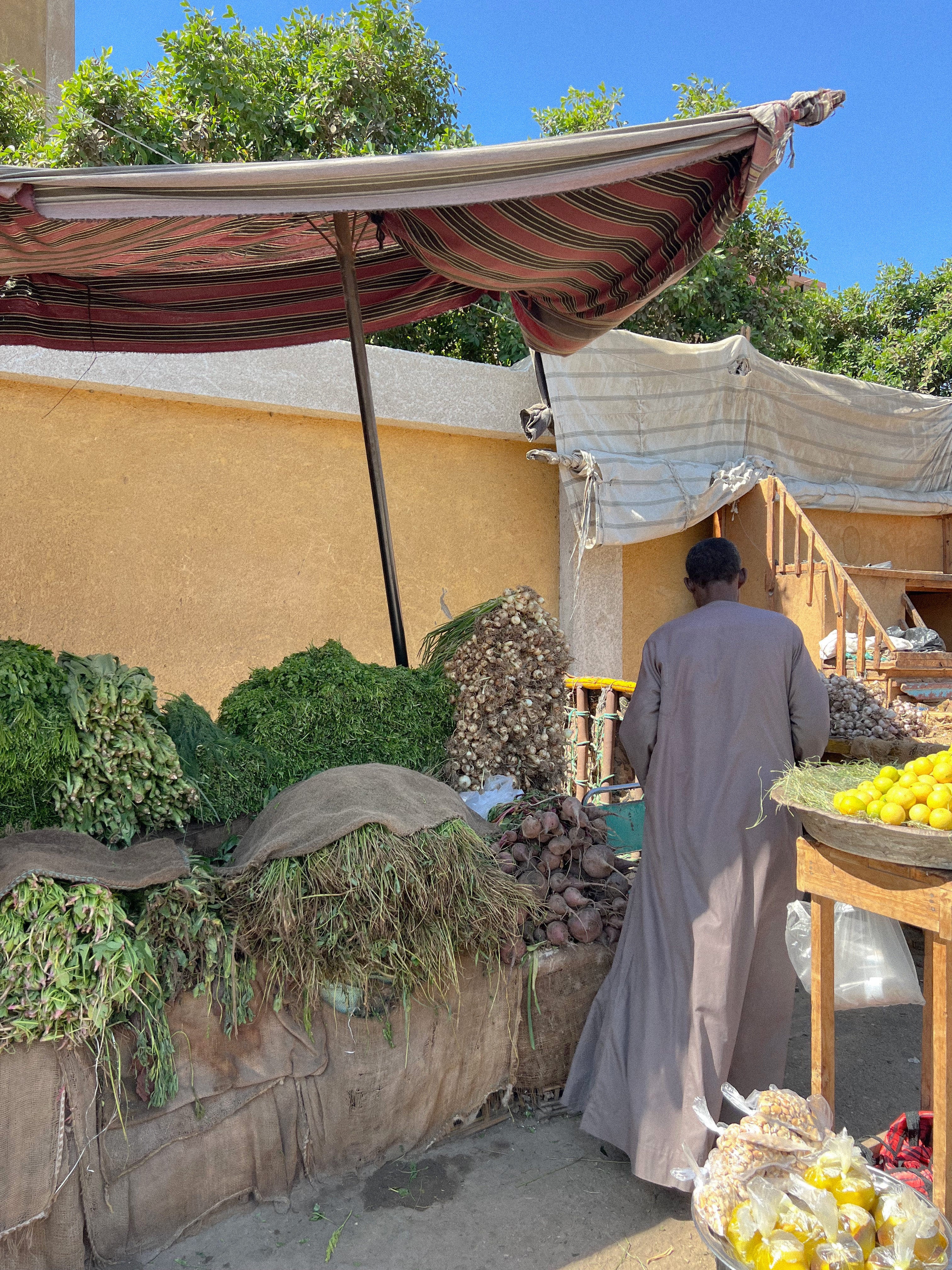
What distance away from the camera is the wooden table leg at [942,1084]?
5.78 ft

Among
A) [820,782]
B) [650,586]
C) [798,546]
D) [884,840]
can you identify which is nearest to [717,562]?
[820,782]

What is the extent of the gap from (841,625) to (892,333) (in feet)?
29.9

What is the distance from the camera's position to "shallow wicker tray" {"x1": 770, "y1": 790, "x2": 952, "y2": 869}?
176cm

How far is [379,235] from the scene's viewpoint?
3703 millimetres

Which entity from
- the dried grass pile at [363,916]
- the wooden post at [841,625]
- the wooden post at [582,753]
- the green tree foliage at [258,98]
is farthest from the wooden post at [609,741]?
the green tree foliage at [258,98]

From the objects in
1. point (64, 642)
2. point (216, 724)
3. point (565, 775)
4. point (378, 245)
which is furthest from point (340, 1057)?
point (64, 642)

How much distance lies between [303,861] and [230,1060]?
21.7 inches

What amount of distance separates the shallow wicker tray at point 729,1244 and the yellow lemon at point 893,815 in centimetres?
4

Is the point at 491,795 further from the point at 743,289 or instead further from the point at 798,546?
the point at 743,289

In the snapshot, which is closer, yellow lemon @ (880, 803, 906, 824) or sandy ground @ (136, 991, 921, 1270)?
yellow lemon @ (880, 803, 906, 824)

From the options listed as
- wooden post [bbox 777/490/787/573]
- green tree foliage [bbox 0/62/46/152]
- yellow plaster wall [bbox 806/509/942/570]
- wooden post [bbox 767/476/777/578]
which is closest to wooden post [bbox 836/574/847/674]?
wooden post [bbox 777/490/787/573]

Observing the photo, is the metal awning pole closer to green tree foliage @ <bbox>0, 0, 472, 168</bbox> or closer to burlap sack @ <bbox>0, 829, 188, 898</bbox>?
burlap sack @ <bbox>0, 829, 188, 898</bbox>

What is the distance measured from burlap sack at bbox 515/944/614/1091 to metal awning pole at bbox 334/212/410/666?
1.42m

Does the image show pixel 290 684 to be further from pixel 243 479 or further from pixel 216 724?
pixel 243 479
